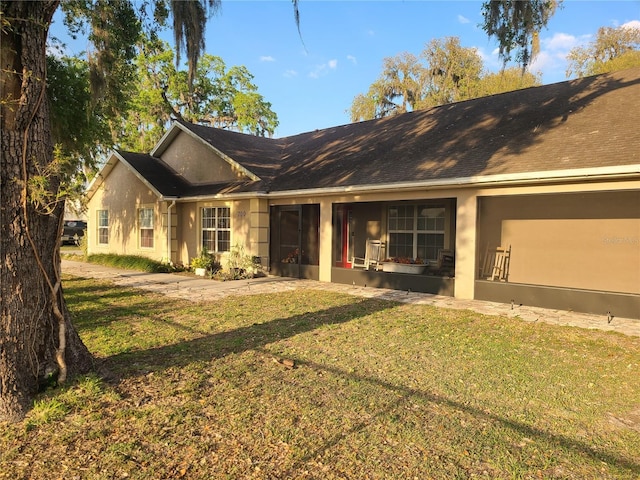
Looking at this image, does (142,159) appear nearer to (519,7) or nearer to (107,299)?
(107,299)

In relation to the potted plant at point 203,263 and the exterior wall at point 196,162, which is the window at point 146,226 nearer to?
the exterior wall at point 196,162

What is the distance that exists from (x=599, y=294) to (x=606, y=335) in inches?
73.2

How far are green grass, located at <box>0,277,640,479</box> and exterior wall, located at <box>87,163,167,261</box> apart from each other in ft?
32.2

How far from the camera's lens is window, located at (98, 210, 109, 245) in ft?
62.1

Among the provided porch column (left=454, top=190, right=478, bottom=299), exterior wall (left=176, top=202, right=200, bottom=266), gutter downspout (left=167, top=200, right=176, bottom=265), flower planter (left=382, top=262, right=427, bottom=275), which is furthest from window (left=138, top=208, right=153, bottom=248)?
porch column (left=454, top=190, right=478, bottom=299)

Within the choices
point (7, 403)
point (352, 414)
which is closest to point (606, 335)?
point (352, 414)

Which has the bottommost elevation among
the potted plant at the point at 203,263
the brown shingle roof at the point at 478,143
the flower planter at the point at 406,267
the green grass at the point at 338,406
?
the green grass at the point at 338,406

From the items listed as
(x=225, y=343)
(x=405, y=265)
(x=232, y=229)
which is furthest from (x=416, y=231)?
(x=225, y=343)

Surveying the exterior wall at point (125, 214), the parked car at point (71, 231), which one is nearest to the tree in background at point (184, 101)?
the parked car at point (71, 231)

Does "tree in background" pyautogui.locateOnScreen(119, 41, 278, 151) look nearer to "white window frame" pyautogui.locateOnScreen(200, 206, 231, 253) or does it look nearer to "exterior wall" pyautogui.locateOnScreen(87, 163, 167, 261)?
"exterior wall" pyautogui.locateOnScreen(87, 163, 167, 261)

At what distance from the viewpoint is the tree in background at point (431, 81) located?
27.2m

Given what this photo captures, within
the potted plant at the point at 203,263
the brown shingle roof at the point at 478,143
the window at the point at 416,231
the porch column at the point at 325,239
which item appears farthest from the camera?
the potted plant at the point at 203,263

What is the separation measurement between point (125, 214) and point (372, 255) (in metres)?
10.9

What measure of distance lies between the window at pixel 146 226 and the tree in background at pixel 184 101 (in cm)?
1445
